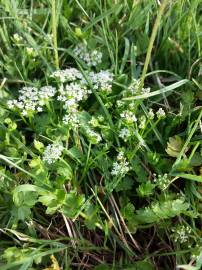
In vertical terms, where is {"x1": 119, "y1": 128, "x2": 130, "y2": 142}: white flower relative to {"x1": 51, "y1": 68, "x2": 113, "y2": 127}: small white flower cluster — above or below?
below

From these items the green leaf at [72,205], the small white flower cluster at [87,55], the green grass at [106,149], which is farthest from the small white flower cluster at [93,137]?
the small white flower cluster at [87,55]

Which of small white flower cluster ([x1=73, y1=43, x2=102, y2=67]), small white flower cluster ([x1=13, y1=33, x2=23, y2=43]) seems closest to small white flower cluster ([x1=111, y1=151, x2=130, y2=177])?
small white flower cluster ([x1=73, y1=43, x2=102, y2=67])

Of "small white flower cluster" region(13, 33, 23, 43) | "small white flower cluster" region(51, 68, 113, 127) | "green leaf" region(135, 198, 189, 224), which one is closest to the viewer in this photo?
"green leaf" region(135, 198, 189, 224)

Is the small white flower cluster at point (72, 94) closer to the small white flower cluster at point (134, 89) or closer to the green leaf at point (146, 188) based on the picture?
the small white flower cluster at point (134, 89)

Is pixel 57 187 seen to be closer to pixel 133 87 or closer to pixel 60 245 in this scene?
pixel 60 245

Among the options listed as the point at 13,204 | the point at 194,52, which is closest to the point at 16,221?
the point at 13,204

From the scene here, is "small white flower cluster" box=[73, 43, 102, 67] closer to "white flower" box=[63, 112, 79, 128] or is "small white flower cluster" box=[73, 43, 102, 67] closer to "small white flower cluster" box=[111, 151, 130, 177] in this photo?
"white flower" box=[63, 112, 79, 128]

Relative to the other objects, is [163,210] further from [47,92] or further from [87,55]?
[87,55]
